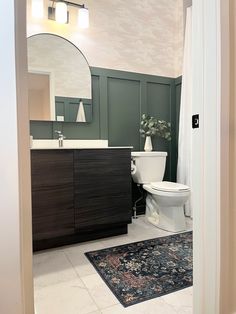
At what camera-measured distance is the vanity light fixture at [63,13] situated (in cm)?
229

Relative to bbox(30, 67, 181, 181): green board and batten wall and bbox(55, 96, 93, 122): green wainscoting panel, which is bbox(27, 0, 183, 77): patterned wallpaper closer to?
bbox(30, 67, 181, 181): green board and batten wall

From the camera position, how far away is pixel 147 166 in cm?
254

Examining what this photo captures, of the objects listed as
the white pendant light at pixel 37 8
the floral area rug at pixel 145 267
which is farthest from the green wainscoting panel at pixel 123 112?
the floral area rug at pixel 145 267

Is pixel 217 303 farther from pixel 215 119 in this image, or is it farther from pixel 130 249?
pixel 130 249

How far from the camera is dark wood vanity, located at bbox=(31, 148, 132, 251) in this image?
1.80 meters

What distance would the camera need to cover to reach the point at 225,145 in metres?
0.90

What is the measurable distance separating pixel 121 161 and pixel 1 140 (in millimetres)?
1422

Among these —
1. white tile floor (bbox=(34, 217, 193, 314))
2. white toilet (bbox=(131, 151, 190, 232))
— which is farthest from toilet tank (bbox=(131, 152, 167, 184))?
white tile floor (bbox=(34, 217, 193, 314))

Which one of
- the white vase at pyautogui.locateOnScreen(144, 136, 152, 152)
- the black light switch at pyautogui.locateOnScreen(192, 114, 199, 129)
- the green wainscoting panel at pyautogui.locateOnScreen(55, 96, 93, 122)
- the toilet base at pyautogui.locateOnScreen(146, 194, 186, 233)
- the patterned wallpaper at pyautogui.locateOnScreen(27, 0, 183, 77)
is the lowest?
the toilet base at pyautogui.locateOnScreen(146, 194, 186, 233)

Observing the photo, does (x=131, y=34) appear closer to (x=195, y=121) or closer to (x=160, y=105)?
(x=160, y=105)

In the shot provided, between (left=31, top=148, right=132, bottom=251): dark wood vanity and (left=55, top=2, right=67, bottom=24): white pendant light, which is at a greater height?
(left=55, top=2, right=67, bottom=24): white pendant light

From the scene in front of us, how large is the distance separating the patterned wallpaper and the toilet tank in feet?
3.57

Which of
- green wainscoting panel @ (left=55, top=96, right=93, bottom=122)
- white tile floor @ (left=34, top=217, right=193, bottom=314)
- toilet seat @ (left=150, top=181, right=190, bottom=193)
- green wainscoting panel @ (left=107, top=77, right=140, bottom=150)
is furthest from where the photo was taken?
green wainscoting panel @ (left=107, top=77, right=140, bottom=150)

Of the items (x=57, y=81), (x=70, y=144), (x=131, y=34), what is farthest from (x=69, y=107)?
(x=131, y=34)
